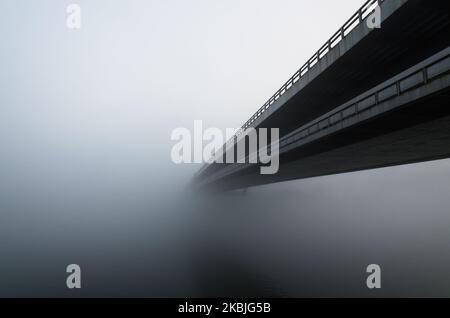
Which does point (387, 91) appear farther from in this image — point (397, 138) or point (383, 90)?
point (397, 138)

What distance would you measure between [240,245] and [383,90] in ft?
108

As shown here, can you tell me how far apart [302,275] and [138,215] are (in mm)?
51761

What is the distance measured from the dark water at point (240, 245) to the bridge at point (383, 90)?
43.0 feet

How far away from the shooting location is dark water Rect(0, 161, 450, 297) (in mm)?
24422

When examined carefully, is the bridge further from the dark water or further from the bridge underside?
the dark water

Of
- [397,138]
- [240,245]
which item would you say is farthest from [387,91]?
[240,245]

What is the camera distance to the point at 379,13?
451 inches

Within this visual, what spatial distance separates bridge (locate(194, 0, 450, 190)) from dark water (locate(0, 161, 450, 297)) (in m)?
13.1

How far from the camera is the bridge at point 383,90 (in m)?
8.74

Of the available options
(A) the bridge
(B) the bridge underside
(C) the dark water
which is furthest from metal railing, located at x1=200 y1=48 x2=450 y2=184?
(C) the dark water

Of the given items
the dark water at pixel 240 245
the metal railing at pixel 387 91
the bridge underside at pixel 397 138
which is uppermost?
the metal railing at pixel 387 91

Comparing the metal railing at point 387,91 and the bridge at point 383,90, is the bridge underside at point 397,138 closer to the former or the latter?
A: the bridge at point 383,90

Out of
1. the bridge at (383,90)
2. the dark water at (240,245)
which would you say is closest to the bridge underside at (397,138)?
the bridge at (383,90)

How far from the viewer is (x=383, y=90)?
31.9 feet
